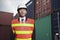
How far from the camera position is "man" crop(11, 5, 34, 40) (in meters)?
1.67

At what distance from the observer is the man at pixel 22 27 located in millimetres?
1666

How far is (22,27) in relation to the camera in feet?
5.48

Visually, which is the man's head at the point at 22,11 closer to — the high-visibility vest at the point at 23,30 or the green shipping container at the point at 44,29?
the high-visibility vest at the point at 23,30

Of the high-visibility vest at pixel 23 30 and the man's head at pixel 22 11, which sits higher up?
the man's head at pixel 22 11

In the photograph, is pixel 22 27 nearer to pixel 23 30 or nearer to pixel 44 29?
pixel 23 30

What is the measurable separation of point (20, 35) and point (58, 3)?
17.7 meters

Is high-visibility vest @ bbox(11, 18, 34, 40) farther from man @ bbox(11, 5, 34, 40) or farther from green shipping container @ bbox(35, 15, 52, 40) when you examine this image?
green shipping container @ bbox(35, 15, 52, 40)

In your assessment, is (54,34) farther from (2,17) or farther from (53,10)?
(2,17)

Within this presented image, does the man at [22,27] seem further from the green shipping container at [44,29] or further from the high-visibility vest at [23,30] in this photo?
the green shipping container at [44,29]

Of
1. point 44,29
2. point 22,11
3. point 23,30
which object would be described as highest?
point 22,11

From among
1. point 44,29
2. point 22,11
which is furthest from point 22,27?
point 44,29

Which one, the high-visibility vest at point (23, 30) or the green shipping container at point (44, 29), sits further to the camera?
the green shipping container at point (44, 29)

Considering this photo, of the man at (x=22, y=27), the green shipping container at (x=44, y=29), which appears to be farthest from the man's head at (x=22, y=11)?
the green shipping container at (x=44, y=29)

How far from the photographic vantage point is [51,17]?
17672mm
